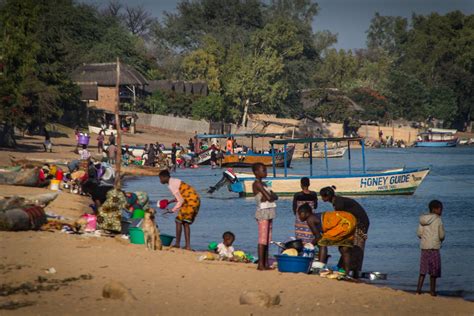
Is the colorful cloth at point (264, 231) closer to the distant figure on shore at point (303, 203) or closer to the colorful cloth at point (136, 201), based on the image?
the distant figure on shore at point (303, 203)

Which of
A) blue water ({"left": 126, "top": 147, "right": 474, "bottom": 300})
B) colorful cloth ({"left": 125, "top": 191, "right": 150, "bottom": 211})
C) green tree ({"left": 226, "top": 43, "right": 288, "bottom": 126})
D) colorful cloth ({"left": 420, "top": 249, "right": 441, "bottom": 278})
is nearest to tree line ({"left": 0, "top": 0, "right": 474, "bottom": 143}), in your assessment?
green tree ({"left": 226, "top": 43, "right": 288, "bottom": 126})

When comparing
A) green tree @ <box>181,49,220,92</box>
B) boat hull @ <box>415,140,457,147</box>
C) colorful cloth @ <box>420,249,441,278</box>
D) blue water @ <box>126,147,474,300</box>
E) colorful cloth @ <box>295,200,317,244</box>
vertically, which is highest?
green tree @ <box>181,49,220,92</box>

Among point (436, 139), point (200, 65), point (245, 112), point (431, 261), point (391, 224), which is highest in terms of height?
point (200, 65)

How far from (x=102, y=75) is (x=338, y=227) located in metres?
60.8

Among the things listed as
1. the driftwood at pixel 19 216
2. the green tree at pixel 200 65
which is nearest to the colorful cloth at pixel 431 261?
the driftwood at pixel 19 216

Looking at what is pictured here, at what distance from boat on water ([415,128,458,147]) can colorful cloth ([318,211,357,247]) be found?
84476mm

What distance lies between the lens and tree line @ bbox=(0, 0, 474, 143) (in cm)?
4612

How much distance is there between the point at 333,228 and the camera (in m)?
14.6

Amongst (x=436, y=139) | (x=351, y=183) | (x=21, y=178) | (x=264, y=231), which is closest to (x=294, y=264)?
(x=264, y=231)

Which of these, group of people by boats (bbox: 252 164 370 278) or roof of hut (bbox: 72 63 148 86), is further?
roof of hut (bbox: 72 63 148 86)

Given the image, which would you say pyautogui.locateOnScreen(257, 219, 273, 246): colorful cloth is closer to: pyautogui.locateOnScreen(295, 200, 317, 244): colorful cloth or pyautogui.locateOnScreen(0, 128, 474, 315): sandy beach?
pyautogui.locateOnScreen(0, 128, 474, 315): sandy beach

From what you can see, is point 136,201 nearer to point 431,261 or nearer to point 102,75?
point 431,261

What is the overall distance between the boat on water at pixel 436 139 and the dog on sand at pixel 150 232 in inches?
3293

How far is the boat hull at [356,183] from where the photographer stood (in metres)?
34.2
